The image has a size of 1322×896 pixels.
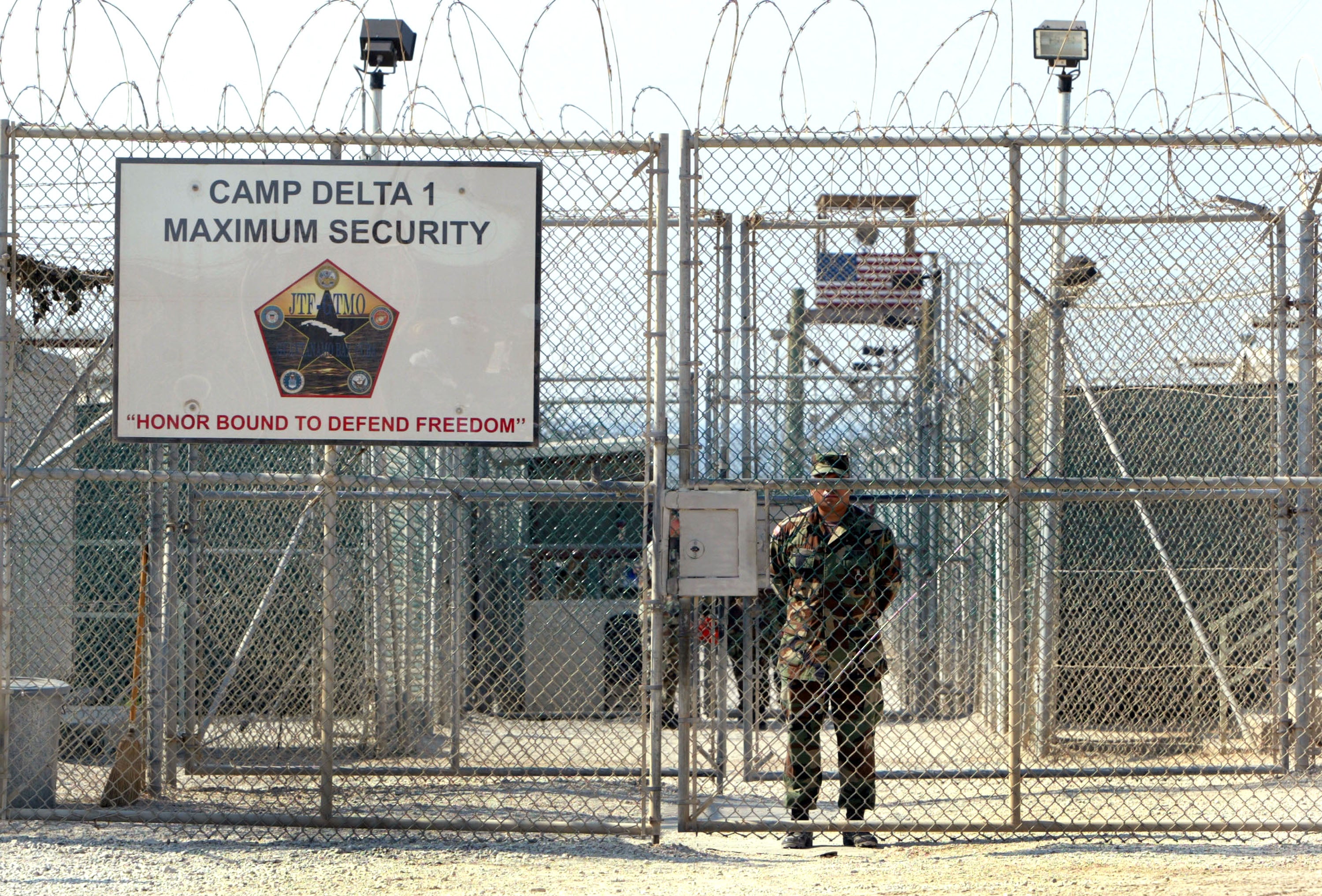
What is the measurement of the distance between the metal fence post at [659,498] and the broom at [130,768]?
267cm

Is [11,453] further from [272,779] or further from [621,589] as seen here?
[621,589]

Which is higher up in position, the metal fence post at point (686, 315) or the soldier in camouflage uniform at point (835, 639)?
the metal fence post at point (686, 315)

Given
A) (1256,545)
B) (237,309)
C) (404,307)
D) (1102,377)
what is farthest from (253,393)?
(1256,545)

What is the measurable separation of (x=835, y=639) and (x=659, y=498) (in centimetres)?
125

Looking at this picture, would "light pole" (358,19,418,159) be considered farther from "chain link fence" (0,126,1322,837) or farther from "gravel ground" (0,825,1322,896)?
"gravel ground" (0,825,1322,896)

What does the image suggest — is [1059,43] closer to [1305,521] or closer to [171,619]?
[1305,521]

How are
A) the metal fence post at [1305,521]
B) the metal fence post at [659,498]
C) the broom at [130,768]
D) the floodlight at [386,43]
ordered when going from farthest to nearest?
the floodlight at [386,43], the metal fence post at [1305,521], the broom at [130,768], the metal fence post at [659,498]

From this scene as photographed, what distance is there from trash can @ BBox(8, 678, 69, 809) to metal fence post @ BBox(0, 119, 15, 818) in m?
0.42

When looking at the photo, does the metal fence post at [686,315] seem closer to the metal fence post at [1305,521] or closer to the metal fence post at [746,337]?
the metal fence post at [746,337]

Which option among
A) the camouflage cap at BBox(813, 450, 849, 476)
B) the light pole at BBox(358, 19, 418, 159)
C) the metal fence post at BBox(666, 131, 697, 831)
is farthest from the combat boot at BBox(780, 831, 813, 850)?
the light pole at BBox(358, 19, 418, 159)

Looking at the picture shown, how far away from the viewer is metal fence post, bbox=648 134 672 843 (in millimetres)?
5387

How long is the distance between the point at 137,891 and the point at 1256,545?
694 cm

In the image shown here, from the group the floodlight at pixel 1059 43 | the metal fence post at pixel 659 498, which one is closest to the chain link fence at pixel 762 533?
the metal fence post at pixel 659 498

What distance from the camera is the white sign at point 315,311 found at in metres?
5.41
